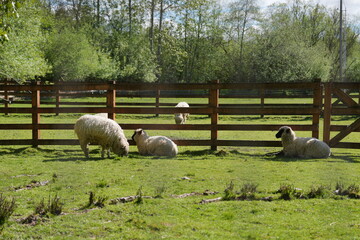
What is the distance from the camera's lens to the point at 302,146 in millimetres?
9000

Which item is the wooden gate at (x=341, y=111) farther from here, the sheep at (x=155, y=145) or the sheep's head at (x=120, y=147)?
the sheep's head at (x=120, y=147)

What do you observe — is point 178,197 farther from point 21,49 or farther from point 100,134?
point 21,49

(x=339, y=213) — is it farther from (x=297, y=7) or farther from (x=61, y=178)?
(x=297, y=7)

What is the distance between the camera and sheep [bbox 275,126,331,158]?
8.83 m

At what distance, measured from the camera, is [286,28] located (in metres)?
38.1

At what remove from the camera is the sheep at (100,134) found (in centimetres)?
866

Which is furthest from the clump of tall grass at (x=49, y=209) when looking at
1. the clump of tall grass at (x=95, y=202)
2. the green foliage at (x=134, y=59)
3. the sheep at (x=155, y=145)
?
the green foliage at (x=134, y=59)

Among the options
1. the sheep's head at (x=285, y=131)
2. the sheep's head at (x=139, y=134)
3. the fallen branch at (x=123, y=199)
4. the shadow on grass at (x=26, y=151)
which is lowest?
the shadow on grass at (x=26, y=151)

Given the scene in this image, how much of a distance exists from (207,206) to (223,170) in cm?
250

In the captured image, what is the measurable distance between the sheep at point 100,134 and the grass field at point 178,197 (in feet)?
0.88

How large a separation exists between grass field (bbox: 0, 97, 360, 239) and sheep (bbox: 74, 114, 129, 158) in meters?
0.27

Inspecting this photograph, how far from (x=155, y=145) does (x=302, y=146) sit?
127 inches

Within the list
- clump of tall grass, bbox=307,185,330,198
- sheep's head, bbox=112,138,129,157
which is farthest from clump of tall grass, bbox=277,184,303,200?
sheep's head, bbox=112,138,129,157

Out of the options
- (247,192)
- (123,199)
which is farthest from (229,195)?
(123,199)
